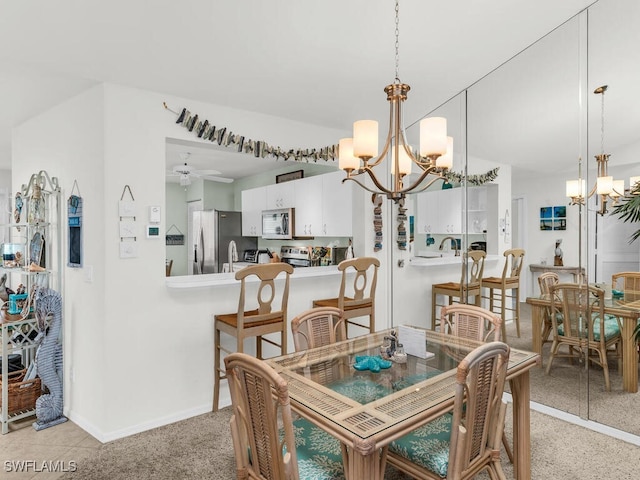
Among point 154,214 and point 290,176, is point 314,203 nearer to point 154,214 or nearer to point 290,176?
point 290,176

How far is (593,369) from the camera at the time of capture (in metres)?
2.86

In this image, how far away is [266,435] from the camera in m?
1.40

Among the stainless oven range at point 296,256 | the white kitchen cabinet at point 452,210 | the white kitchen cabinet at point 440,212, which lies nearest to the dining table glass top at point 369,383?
the white kitchen cabinet at point 452,210

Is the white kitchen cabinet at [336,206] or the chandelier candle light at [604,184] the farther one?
the white kitchen cabinet at [336,206]

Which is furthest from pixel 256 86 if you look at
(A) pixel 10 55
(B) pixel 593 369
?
(B) pixel 593 369

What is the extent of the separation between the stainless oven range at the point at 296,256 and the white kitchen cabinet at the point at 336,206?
102cm

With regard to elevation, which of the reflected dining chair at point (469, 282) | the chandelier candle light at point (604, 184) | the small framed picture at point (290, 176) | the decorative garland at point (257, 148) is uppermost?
the small framed picture at point (290, 176)

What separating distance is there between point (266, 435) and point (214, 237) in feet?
17.7

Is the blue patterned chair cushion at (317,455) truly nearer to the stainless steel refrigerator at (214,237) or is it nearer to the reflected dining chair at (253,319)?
the reflected dining chair at (253,319)

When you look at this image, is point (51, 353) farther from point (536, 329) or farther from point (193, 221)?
point (193, 221)

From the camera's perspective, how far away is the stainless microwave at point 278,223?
5566 mm

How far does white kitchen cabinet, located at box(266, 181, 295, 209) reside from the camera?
5523 mm

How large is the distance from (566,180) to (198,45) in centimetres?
270

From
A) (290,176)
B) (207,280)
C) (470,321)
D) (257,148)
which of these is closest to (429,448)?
(470,321)
